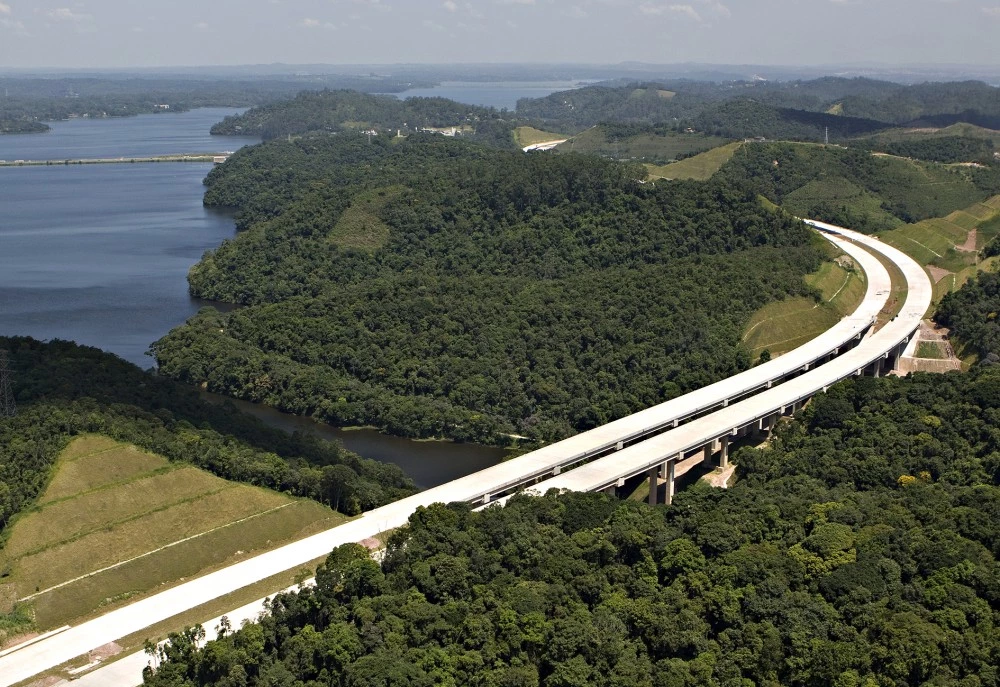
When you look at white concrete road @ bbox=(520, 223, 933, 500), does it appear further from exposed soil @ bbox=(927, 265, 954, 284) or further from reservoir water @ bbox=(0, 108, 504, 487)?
reservoir water @ bbox=(0, 108, 504, 487)

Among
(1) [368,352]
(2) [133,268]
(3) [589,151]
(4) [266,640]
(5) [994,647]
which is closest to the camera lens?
(5) [994,647]

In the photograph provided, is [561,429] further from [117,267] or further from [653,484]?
[117,267]

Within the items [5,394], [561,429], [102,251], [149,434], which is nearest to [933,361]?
[561,429]

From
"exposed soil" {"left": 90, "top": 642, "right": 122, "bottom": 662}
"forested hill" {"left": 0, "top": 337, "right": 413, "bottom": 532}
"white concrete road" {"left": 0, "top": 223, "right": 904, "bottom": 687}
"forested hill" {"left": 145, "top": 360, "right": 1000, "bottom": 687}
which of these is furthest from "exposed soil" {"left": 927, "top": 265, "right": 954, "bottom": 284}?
"exposed soil" {"left": 90, "top": 642, "right": 122, "bottom": 662}

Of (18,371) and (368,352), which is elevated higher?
(18,371)

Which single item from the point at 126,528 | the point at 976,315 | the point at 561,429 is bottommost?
the point at 561,429

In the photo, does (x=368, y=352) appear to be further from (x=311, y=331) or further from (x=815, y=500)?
(x=815, y=500)

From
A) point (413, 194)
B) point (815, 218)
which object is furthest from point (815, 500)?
point (815, 218)

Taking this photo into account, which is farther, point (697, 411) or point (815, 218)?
point (815, 218)
